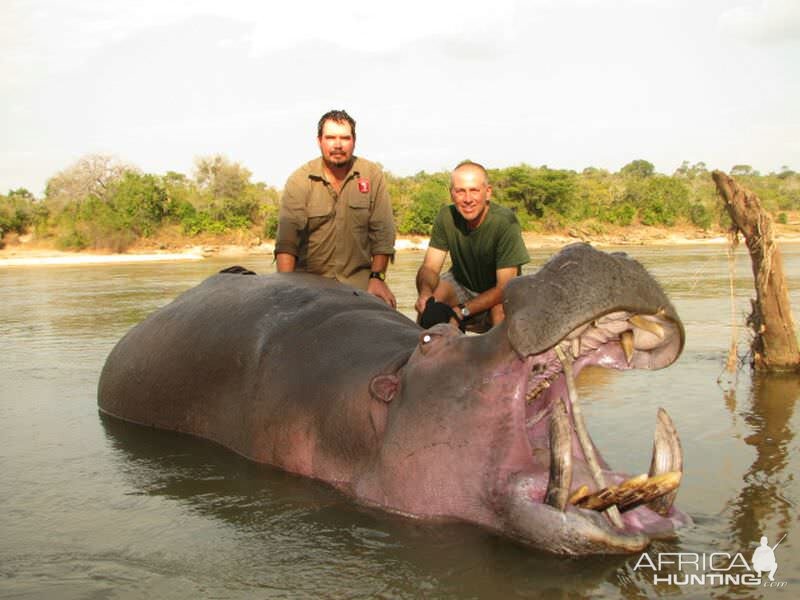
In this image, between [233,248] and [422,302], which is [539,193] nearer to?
[233,248]

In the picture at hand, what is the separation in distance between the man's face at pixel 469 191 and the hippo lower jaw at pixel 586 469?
8.62 feet

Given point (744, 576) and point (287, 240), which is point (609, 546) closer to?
point (744, 576)

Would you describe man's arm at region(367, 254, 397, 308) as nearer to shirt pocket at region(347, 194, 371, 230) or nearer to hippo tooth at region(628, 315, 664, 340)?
shirt pocket at region(347, 194, 371, 230)

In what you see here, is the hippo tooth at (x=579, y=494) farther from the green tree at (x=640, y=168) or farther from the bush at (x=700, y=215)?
the green tree at (x=640, y=168)

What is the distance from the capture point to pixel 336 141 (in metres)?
5.44

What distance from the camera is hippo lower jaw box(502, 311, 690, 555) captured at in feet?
7.93

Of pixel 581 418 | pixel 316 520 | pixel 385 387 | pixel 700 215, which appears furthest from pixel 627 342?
pixel 700 215

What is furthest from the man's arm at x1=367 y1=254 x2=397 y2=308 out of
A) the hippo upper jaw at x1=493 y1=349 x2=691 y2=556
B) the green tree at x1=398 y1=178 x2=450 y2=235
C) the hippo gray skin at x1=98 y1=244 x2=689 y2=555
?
the green tree at x1=398 y1=178 x2=450 y2=235

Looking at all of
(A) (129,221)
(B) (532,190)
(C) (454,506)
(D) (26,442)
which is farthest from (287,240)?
(B) (532,190)

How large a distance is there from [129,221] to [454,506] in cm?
3444

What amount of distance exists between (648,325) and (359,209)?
11.2 feet

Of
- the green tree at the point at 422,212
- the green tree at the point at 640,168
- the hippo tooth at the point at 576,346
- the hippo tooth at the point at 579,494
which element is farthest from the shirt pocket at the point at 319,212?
the green tree at the point at 640,168

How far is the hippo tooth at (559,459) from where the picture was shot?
2385 millimetres

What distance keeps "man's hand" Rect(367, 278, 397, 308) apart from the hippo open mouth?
8.25ft
